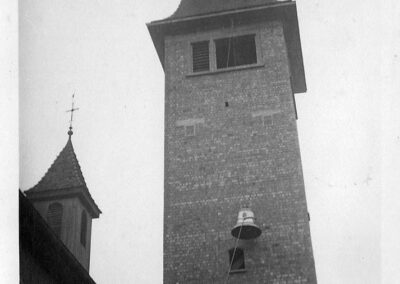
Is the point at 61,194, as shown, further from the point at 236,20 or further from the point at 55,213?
the point at 236,20

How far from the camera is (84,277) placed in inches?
575

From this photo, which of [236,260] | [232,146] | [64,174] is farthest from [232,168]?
[64,174]

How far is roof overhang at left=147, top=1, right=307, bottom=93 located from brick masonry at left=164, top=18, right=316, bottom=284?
26 cm

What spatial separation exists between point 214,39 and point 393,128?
45.0 ft

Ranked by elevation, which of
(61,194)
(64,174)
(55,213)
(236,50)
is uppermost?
(236,50)

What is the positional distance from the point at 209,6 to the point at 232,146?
564cm

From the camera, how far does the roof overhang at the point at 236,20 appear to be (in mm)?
21062

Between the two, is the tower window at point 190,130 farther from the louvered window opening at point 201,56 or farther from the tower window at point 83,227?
the tower window at point 83,227

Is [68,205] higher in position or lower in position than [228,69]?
lower

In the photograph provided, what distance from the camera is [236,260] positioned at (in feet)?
55.5

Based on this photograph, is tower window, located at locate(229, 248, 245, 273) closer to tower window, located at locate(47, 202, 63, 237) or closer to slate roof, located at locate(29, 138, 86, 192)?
tower window, located at locate(47, 202, 63, 237)

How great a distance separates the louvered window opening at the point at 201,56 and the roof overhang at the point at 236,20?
56 centimetres

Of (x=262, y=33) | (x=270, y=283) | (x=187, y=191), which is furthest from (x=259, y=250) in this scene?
(x=262, y=33)
